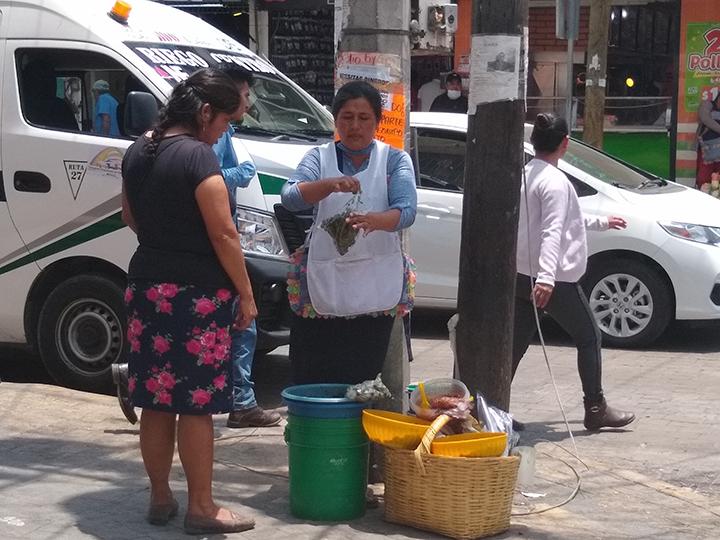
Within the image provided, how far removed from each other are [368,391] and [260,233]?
2.27m

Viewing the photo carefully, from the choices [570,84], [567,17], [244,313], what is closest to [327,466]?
[244,313]

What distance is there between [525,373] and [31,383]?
11.0 feet

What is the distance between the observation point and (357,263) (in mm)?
5309

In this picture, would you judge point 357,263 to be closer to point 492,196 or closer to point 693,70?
point 492,196

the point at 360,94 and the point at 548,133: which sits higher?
the point at 360,94

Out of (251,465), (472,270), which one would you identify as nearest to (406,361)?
(472,270)

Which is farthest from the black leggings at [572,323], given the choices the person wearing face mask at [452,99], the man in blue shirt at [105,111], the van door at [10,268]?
the person wearing face mask at [452,99]

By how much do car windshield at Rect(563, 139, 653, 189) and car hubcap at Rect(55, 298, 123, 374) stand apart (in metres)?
4.19

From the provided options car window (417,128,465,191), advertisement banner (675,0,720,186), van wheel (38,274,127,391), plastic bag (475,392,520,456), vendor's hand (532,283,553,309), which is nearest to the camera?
plastic bag (475,392,520,456)

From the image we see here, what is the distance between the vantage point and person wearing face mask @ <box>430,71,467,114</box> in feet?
54.0

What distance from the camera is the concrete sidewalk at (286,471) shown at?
528 cm

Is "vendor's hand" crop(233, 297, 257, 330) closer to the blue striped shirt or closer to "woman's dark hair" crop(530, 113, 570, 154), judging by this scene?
the blue striped shirt

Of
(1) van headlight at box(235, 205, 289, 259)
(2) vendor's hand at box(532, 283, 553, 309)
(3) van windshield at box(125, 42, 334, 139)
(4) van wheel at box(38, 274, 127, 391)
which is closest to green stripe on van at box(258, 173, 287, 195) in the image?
(1) van headlight at box(235, 205, 289, 259)

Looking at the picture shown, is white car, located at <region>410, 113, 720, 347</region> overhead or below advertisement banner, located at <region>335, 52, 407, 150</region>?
below
